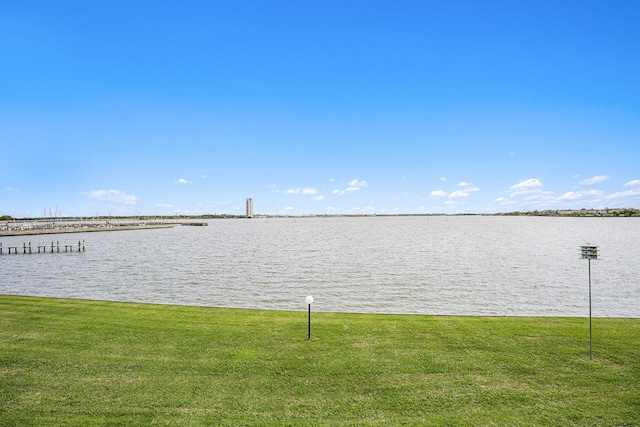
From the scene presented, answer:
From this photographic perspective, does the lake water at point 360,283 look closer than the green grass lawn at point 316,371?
No

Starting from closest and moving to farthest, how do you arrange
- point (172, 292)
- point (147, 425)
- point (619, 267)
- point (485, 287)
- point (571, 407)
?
1. point (147, 425)
2. point (571, 407)
3. point (172, 292)
4. point (485, 287)
5. point (619, 267)

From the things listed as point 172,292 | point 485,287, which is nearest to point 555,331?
point 485,287

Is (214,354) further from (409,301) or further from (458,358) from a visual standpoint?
(409,301)

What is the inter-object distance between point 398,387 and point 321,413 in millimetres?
1900

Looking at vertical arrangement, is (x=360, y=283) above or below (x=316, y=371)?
below

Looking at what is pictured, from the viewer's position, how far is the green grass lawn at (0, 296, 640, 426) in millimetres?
6879

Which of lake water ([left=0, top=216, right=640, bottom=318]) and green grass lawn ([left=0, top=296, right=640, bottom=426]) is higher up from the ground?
green grass lawn ([left=0, top=296, right=640, bottom=426])

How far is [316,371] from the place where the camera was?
862 centimetres

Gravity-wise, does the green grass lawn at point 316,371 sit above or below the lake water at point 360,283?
above

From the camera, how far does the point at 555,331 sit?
1152 cm

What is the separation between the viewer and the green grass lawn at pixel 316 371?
688cm

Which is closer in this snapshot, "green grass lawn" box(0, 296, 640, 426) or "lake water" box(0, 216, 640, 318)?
"green grass lawn" box(0, 296, 640, 426)

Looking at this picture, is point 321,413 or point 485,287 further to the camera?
point 485,287

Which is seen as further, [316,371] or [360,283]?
[360,283]
